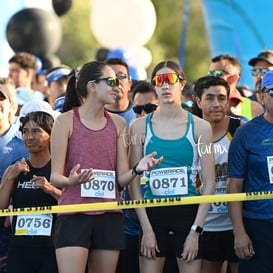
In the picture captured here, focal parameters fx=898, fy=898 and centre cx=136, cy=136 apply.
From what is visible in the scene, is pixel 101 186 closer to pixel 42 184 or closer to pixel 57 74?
pixel 42 184

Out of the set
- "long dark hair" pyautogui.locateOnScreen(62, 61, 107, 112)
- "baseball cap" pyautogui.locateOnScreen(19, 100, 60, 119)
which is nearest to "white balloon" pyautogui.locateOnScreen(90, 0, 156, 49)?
"baseball cap" pyautogui.locateOnScreen(19, 100, 60, 119)

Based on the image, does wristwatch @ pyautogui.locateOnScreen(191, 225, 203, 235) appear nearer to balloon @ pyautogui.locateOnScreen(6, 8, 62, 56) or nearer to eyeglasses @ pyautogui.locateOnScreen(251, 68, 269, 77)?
eyeglasses @ pyautogui.locateOnScreen(251, 68, 269, 77)

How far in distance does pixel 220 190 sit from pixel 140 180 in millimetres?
801

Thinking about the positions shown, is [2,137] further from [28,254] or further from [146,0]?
[146,0]

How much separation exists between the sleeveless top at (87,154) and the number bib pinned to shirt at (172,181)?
309mm

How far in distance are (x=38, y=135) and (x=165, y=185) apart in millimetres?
1139

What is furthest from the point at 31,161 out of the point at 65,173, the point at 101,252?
the point at 101,252

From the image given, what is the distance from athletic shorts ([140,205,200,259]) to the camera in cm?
610

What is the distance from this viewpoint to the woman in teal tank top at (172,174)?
19.9ft

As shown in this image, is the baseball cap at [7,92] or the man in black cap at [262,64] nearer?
the baseball cap at [7,92]

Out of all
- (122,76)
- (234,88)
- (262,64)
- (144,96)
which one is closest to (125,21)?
(262,64)

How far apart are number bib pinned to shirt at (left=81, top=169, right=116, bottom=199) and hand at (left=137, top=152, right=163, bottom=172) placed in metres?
0.28

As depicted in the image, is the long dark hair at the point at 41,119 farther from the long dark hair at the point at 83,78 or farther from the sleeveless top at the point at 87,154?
the sleeveless top at the point at 87,154

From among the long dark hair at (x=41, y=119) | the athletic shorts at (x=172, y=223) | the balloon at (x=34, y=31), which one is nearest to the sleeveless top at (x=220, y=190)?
the athletic shorts at (x=172, y=223)
